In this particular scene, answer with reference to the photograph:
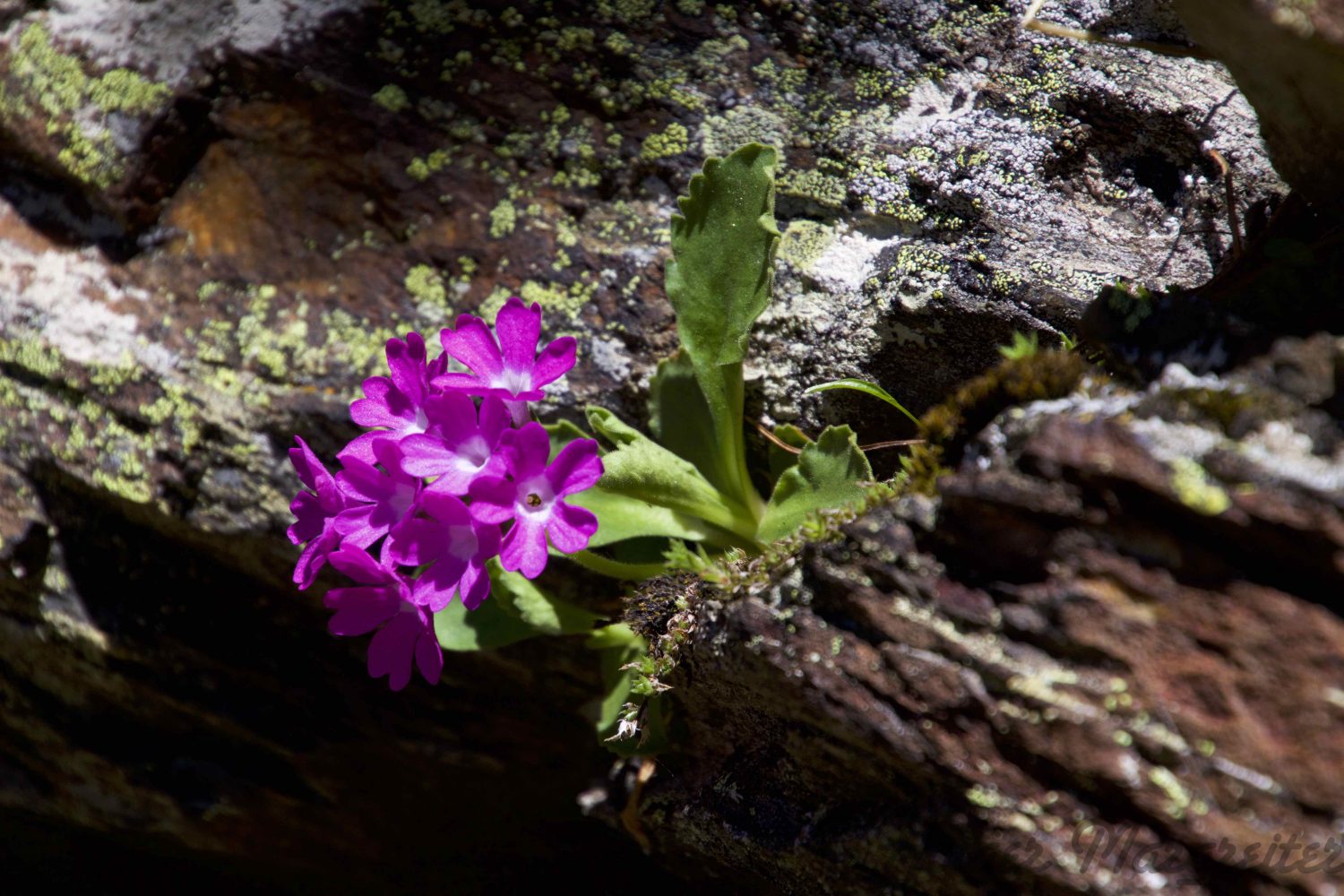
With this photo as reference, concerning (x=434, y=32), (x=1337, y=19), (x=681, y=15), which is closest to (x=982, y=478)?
(x=1337, y=19)

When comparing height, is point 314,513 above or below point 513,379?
below

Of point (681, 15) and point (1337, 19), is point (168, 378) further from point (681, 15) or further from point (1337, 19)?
point (1337, 19)

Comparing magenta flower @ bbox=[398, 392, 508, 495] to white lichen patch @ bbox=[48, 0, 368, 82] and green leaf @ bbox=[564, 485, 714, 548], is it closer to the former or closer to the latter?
green leaf @ bbox=[564, 485, 714, 548]

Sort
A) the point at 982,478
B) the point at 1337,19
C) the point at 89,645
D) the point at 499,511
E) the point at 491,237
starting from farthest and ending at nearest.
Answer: the point at 89,645, the point at 491,237, the point at 499,511, the point at 982,478, the point at 1337,19

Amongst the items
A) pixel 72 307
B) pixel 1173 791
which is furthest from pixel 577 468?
pixel 72 307

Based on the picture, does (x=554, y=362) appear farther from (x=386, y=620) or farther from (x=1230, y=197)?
(x=1230, y=197)

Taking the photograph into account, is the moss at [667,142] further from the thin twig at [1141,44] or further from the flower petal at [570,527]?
the flower petal at [570,527]
